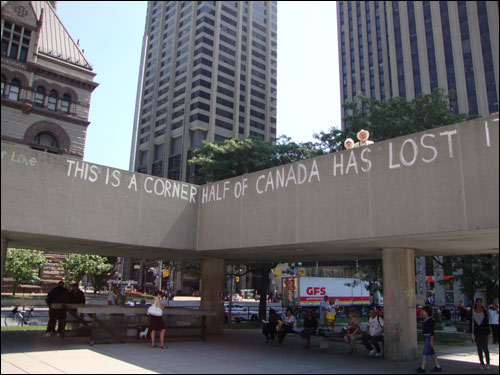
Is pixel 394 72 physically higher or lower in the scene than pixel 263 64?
lower

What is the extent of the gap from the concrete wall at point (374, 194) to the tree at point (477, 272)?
8.90 metres

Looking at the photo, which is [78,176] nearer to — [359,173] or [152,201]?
[152,201]

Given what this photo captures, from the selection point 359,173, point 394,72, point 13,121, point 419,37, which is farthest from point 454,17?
point 359,173

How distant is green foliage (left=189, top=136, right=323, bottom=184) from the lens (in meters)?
28.9

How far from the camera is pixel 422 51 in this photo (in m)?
74.1

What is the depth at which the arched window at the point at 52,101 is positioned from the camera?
3883 cm

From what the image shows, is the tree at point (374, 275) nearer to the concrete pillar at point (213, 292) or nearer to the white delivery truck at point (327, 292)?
the concrete pillar at point (213, 292)

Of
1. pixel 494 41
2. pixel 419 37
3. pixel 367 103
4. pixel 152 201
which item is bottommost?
pixel 152 201

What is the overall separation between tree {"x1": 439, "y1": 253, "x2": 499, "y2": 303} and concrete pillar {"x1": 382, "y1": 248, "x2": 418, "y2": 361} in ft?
29.7

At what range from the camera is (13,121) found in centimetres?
3488

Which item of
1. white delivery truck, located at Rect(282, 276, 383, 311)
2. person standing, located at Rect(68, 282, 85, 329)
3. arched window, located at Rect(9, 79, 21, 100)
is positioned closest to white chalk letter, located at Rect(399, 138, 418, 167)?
person standing, located at Rect(68, 282, 85, 329)

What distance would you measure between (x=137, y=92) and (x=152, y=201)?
332 ft

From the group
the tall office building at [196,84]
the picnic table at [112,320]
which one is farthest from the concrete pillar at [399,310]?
the tall office building at [196,84]

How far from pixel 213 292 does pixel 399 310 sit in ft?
27.1
